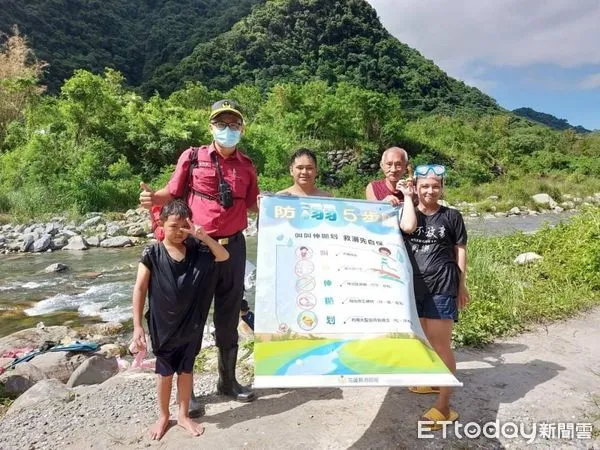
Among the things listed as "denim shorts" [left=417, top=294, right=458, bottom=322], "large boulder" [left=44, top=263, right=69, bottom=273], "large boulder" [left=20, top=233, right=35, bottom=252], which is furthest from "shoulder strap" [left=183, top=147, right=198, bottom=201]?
→ "large boulder" [left=20, top=233, right=35, bottom=252]

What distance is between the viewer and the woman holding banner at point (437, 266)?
9.00 feet

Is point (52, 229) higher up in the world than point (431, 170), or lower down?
lower down

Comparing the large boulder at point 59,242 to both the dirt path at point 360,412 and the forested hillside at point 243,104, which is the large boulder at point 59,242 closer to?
the forested hillside at point 243,104

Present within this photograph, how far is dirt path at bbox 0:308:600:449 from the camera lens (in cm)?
261

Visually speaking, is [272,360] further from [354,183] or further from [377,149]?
[377,149]

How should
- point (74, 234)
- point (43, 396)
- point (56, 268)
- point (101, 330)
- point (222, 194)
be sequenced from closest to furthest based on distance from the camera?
point (222, 194)
point (43, 396)
point (101, 330)
point (56, 268)
point (74, 234)

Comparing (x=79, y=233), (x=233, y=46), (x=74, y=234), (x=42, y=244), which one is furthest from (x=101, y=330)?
(x=233, y=46)

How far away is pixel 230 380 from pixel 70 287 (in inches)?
290

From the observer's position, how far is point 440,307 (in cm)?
274

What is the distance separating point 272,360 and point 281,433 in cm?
83

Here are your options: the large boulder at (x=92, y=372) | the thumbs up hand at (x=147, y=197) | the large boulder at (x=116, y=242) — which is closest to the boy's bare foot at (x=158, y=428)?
the thumbs up hand at (x=147, y=197)

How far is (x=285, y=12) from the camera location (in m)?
57.8

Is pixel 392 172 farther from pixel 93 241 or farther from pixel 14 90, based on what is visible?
pixel 14 90

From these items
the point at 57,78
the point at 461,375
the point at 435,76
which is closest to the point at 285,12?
the point at 435,76
